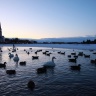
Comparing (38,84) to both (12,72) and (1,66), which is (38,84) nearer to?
(12,72)

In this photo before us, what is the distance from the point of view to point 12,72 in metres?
26.9

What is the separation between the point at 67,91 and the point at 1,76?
33.1 ft

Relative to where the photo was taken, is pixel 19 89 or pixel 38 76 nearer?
pixel 19 89

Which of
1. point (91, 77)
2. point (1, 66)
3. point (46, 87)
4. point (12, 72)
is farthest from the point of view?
point (1, 66)

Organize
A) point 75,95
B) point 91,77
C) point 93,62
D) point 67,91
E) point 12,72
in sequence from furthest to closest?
point 93,62 < point 12,72 < point 91,77 < point 67,91 < point 75,95

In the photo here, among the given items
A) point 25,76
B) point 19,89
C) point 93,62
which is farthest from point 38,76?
point 93,62

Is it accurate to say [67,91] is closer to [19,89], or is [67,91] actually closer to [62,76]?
[19,89]

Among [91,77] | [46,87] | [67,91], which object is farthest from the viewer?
[91,77]

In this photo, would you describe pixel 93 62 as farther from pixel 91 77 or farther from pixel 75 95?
pixel 75 95

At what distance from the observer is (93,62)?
3866 cm

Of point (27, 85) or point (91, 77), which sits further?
point (91, 77)

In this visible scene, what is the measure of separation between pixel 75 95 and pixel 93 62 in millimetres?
21713

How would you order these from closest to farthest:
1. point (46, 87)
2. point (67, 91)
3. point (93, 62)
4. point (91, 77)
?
point (67, 91) → point (46, 87) → point (91, 77) → point (93, 62)

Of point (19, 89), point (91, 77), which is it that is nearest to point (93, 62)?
point (91, 77)
